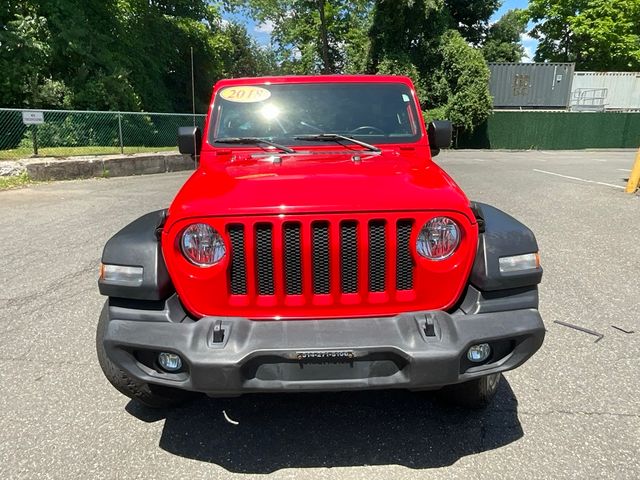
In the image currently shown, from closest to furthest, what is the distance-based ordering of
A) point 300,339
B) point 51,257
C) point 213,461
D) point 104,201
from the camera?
point 300,339, point 213,461, point 51,257, point 104,201

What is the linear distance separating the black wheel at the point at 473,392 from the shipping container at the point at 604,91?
31877 mm

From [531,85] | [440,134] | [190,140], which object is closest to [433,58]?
[531,85]

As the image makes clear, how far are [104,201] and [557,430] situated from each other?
28.1 feet

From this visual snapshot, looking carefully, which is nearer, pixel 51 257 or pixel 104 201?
pixel 51 257

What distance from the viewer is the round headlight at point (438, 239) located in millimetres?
2260

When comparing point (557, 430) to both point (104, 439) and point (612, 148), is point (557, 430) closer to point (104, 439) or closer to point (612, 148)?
point (104, 439)

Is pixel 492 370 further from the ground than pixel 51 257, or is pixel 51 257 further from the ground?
pixel 492 370

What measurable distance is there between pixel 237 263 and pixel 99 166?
1165 cm

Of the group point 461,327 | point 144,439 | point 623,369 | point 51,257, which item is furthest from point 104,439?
point 51,257

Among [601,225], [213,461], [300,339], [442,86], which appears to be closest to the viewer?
[300,339]

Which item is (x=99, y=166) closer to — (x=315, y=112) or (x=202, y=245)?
(x=315, y=112)

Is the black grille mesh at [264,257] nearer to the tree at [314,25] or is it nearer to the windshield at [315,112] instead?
the windshield at [315,112]

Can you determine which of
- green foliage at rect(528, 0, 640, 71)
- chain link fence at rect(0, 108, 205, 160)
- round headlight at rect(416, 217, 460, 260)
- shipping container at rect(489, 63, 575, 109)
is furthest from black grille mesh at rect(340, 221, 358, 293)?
green foliage at rect(528, 0, 640, 71)

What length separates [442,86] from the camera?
25.9m
